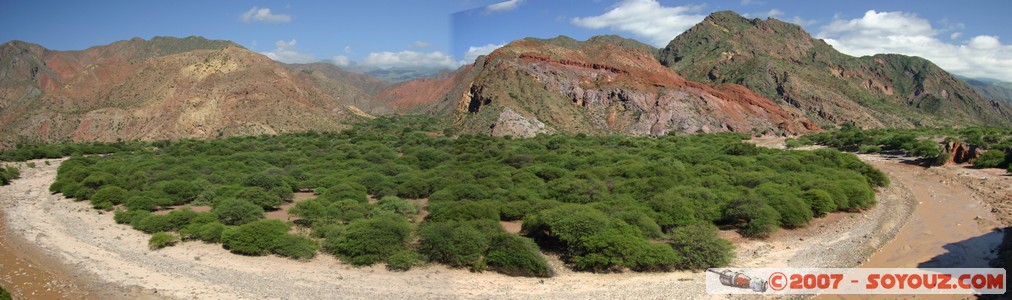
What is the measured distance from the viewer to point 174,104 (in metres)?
108

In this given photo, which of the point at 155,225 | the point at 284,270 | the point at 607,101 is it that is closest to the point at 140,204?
the point at 155,225

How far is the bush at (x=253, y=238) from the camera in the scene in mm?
27062

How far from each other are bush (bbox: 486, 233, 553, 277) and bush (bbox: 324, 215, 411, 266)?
4686 millimetres

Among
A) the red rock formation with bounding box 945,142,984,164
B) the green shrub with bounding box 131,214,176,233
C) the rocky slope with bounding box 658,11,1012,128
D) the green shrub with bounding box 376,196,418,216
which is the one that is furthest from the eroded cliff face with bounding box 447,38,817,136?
the green shrub with bounding box 131,214,176,233

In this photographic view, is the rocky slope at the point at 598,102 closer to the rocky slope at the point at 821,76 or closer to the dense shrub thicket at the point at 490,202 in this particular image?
the rocky slope at the point at 821,76

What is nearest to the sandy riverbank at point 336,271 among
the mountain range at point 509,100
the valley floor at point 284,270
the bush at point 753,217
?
the valley floor at point 284,270

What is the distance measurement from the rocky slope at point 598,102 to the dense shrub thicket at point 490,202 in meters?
33.1

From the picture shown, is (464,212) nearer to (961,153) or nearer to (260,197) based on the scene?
(260,197)

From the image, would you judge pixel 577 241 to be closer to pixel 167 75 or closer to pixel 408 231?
pixel 408 231

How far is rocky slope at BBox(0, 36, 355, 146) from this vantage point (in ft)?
335

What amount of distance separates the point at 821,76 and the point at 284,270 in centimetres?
16374

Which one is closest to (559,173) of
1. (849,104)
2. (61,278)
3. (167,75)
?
(61,278)

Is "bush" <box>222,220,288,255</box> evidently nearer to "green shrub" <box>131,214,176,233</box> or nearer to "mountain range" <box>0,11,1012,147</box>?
"green shrub" <box>131,214,176,233</box>

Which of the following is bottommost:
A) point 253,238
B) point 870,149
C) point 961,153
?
point 253,238
